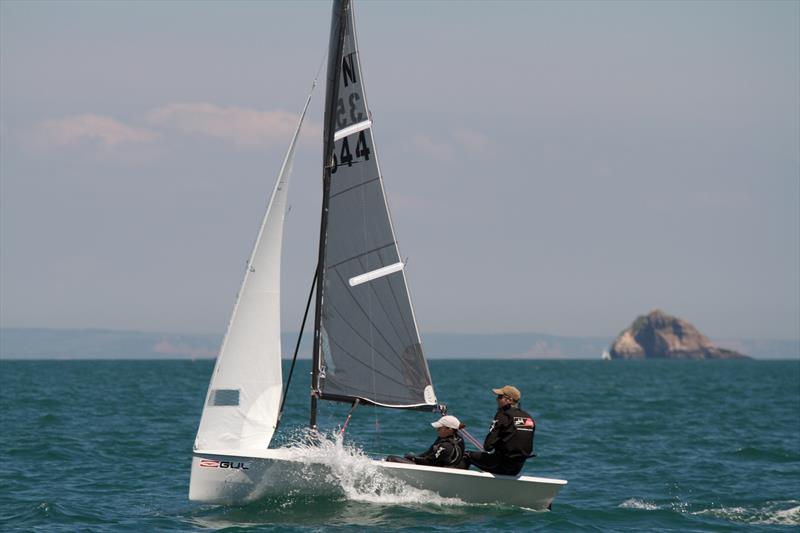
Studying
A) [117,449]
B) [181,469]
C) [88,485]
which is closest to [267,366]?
[88,485]

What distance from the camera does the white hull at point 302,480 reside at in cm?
1702

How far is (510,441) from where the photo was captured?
55.9 ft

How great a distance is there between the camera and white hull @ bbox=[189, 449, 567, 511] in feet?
55.8

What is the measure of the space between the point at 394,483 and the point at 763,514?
646 cm

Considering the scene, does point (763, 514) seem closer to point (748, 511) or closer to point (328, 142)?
point (748, 511)

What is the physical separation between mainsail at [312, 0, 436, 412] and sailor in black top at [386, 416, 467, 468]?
70cm

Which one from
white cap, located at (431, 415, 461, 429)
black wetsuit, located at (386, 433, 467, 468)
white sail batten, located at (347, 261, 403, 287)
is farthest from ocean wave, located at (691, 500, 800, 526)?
white sail batten, located at (347, 261, 403, 287)

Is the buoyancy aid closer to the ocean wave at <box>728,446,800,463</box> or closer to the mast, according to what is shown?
the mast

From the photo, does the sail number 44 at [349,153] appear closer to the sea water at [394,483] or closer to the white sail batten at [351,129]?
the white sail batten at [351,129]

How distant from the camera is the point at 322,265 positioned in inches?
702

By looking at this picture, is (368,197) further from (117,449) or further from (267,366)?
(117,449)

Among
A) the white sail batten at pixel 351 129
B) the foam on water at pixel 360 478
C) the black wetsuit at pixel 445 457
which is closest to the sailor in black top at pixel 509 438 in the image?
the black wetsuit at pixel 445 457

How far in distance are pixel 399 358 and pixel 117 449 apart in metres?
11.5

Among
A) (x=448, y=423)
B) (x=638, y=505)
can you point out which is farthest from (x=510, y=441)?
(x=638, y=505)
